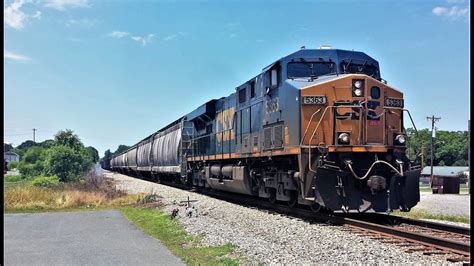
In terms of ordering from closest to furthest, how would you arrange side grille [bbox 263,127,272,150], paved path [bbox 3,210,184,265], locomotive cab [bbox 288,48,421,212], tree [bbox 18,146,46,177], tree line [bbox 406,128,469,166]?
paved path [bbox 3,210,184,265] < locomotive cab [bbox 288,48,421,212] < side grille [bbox 263,127,272,150] < tree [bbox 18,146,46,177] < tree line [bbox 406,128,469,166]

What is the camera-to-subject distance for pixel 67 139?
39.6 m

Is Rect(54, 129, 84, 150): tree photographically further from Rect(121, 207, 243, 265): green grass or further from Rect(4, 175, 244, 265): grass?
Rect(121, 207, 243, 265): green grass

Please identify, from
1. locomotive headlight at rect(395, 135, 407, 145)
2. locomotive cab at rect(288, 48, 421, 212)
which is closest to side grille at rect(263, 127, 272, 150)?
locomotive cab at rect(288, 48, 421, 212)

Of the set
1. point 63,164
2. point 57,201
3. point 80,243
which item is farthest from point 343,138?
point 63,164

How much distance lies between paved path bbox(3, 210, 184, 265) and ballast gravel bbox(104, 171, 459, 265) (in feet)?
4.42

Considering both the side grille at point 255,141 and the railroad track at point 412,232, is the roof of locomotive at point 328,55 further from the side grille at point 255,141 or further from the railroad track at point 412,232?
the railroad track at point 412,232

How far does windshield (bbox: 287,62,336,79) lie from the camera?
43.4ft

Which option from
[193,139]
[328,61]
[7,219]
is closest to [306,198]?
[328,61]

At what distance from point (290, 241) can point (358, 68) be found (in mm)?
6136

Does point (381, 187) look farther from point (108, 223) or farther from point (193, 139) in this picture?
point (193, 139)

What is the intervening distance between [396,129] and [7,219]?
1111 centimetres

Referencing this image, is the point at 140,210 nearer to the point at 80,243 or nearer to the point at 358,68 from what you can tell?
the point at 80,243

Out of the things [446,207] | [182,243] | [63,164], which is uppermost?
[63,164]

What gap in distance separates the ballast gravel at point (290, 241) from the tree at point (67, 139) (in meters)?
28.2
